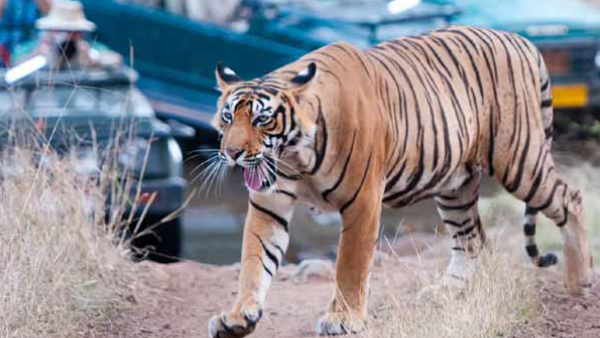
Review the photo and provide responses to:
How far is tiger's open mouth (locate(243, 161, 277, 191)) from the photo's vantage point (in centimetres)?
531

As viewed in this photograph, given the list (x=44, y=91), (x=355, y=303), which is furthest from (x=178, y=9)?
(x=355, y=303)

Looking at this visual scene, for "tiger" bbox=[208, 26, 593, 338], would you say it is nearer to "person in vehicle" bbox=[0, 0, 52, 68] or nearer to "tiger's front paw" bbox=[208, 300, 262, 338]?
"tiger's front paw" bbox=[208, 300, 262, 338]

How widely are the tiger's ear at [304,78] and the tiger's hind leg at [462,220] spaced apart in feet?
4.79

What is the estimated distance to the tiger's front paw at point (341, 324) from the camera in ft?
18.7

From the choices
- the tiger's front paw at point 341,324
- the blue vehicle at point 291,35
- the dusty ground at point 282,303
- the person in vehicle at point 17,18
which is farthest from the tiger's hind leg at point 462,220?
the person in vehicle at point 17,18

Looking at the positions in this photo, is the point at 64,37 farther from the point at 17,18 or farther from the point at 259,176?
the point at 259,176

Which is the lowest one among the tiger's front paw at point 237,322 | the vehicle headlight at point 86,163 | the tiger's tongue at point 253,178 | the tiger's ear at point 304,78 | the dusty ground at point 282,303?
the dusty ground at point 282,303

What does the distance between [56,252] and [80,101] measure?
A: 2.53m

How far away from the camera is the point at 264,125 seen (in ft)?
17.4

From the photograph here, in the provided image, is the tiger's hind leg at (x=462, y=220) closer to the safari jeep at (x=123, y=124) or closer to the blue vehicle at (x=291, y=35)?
the safari jeep at (x=123, y=124)

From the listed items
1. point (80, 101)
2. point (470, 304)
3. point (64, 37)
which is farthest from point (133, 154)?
point (64, 37)

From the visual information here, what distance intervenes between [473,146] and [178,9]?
233 inches

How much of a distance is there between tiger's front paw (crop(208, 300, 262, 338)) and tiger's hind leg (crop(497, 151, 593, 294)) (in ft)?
5.23

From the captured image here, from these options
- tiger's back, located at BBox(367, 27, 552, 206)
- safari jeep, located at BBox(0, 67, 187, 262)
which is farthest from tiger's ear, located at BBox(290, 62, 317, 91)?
safari jeep, located at BBox(0, 67, 187, 262)
